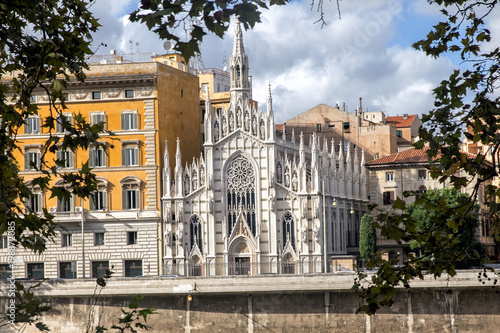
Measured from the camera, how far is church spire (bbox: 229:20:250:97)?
219 feet

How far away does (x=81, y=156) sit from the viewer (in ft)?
214

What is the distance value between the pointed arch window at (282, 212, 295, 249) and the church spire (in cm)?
1014

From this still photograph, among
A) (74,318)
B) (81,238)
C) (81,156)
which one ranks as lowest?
(74,318)

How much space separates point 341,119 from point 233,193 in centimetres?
2649

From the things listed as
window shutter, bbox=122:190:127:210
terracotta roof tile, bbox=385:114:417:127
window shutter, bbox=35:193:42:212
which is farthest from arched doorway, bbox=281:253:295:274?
terracotta roof tile, bbox=385:114:417:127

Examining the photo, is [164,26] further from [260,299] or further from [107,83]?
[107,83]

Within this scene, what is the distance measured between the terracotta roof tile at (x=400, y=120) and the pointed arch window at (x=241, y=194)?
37.7 metres

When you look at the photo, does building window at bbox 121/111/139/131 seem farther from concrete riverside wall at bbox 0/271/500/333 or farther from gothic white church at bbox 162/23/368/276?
concrete riverside wall at bbox 0/271/500/333

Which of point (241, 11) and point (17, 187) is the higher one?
point (241, 11)

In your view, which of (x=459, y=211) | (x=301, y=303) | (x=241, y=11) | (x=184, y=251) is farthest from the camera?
(x=184, y=251)

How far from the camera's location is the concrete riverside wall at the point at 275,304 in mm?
48125

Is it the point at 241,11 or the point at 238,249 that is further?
the point at 238,249

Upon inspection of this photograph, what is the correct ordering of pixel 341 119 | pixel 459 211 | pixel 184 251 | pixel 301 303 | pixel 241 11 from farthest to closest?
pixel 341 119
pixel 184 251
pixel 301 303
pixel 459 211
pixel 241 11

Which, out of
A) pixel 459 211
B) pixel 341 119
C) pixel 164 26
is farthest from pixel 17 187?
pixel 341 119
